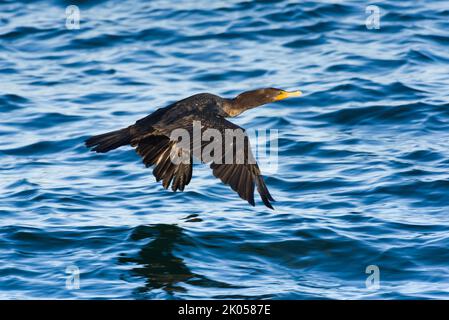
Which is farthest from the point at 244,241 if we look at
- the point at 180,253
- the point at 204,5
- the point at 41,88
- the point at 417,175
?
the point at 204,5

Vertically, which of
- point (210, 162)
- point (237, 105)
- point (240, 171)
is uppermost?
point (237, 105)

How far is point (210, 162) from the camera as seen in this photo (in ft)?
28.2

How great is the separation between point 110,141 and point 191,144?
0.94m

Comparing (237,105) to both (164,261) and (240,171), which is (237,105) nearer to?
(240,171)

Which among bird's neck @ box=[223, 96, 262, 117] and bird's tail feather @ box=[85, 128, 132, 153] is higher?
bird's neck @ box=[223, 96, 262, 117]

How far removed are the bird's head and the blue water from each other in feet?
3.40

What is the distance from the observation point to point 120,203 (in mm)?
10141

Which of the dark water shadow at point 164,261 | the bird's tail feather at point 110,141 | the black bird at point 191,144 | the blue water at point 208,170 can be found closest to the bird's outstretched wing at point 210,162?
the black bird at point 191,144

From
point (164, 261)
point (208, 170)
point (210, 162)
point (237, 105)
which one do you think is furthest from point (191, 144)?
point (208, 170)

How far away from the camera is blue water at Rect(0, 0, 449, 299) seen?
28.0 feet

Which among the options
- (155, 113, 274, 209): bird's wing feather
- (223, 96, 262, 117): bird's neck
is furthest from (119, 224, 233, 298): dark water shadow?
(223, 96, 262, 117): bird's neck

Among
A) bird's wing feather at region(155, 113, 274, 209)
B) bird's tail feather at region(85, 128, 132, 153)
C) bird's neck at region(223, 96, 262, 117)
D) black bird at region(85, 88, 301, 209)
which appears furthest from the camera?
bird's neck at region(223, 96, 262, 117)

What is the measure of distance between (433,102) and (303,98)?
5.91ft

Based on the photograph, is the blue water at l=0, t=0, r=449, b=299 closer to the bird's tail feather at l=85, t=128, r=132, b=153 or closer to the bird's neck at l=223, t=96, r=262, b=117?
the bird's tail feather at l=85, t=128, r=132, b=153
